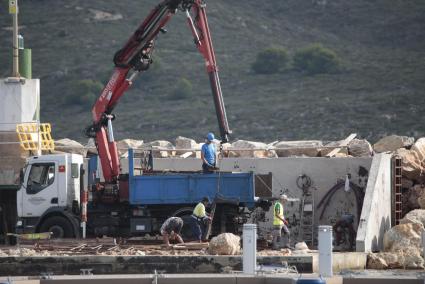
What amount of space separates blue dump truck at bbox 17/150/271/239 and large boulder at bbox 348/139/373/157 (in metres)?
5.59

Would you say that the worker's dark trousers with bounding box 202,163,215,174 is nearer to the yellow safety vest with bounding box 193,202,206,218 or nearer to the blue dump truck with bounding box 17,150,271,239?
the blue dump truck with bounding box 17,150,271,239

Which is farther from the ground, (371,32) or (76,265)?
(371,32)

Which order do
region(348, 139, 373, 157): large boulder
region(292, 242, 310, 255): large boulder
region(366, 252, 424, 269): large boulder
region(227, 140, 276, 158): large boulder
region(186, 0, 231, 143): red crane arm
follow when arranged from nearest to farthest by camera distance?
region(292, 242, 310, 255): large boulder → region(366, 252, 424, 269): large boulder → region(186, 0, 231, 143): red crane arm → region(348, 139, 373, 157): large boulder → region(227, 140, 276, 158): large boulder

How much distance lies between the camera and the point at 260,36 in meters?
105

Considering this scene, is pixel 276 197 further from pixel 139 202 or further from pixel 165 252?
pixel 165 252

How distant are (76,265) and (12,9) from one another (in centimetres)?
1337

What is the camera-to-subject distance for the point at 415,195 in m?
35.5

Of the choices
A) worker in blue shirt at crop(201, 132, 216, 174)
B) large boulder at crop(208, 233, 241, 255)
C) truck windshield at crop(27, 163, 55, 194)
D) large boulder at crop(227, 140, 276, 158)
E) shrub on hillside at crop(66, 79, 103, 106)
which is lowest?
large boulder at crop(208, 233, 241, 255)

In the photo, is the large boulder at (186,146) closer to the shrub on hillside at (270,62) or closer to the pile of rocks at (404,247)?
the pile of rocks at (404,247)

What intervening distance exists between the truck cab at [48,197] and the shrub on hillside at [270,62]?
6248cm

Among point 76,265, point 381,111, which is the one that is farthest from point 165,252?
point 381,111

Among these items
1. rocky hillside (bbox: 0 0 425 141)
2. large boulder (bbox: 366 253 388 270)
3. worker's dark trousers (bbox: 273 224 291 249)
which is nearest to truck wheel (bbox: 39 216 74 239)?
worker's dark trousers (bbox: 273 224 291 249)

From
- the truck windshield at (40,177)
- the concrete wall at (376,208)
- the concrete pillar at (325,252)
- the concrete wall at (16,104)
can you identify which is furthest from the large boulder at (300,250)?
the concrete wall at (16,104)

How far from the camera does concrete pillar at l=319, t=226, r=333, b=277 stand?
23.1 metres
